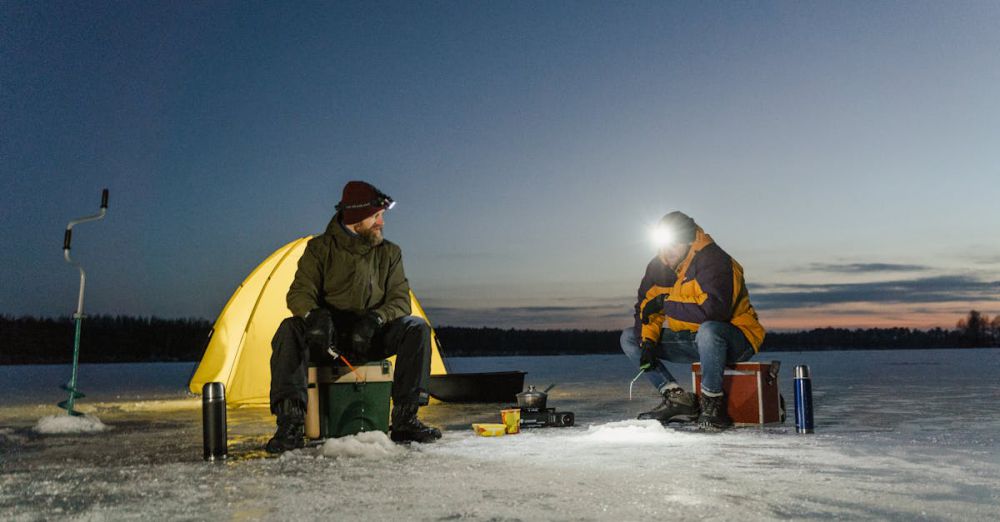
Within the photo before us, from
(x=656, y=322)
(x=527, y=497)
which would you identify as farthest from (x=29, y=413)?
(x=527, y=497)

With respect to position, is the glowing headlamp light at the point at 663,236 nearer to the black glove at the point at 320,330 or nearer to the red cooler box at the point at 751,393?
the red cooler box at the point at 751,393

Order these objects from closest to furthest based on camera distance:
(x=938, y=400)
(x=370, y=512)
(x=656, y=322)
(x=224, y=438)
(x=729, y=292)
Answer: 1. (x=370, y=512)
2. (x=224, y=438)
3. (x=729, y=292)
4. (x=656, y=322)
5. (x=938, y=400)

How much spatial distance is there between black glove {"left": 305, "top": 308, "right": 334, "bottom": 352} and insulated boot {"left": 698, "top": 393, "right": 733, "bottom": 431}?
7.99 feet

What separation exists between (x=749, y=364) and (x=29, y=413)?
6.62 meters

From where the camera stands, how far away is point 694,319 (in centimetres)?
523

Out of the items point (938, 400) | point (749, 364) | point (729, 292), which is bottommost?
point (938, 400)

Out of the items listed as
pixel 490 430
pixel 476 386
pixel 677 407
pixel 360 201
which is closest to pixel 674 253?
pixel 677 407

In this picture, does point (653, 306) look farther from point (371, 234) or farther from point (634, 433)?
point (371, 234)

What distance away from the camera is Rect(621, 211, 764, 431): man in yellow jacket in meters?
5.11

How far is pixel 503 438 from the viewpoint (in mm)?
4758

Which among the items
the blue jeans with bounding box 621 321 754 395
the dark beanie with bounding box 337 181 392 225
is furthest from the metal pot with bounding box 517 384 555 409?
the dark beanie with bounding box 337 181 392 225

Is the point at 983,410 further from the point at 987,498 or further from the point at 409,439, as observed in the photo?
the point at 409,439

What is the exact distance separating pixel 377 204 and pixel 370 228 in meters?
0.17

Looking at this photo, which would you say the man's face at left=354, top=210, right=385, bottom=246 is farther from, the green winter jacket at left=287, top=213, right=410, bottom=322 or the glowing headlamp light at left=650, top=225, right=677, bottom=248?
the glowing headlamp light at left=650, top=225, right=677, bottom=248
